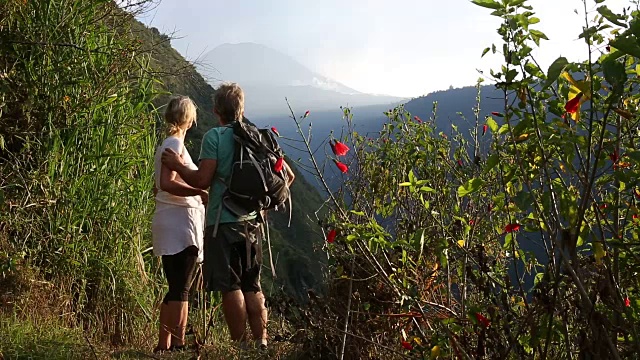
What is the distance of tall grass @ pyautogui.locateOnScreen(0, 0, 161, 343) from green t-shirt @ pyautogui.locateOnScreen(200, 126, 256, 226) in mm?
1433

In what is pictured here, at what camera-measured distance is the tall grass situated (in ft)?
14.6

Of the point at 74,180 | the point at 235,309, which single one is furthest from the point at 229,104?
the point at 74,180

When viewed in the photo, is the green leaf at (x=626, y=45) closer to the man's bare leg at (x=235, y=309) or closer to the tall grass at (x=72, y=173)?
the man's bare leg at (x=235, y=309)

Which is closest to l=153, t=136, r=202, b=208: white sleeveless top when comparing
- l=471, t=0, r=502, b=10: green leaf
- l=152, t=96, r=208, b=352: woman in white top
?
l=152, t=96, r=208, b=352: woman in white top

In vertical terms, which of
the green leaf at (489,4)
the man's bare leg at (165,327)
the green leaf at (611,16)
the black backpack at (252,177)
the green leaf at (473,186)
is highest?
the green leaf at (489,4)

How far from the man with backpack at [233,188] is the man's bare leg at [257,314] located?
7cm

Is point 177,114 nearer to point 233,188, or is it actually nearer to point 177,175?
point 177,175

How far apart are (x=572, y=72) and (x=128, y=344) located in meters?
3.77

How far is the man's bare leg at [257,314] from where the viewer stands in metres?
3.81

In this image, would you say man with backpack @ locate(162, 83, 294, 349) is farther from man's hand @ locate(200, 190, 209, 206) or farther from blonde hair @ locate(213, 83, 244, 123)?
man's hand @ locate(200, 190, 209, 206)

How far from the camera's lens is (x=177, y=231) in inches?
149

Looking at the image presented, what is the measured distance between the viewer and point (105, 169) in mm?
4805

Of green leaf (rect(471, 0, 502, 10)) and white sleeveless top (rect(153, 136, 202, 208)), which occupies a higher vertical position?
green leaf (rect(471, 0, 502, 10))

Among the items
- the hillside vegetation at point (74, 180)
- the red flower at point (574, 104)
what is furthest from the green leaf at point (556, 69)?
the hillside vegetation at point (74, 180)
